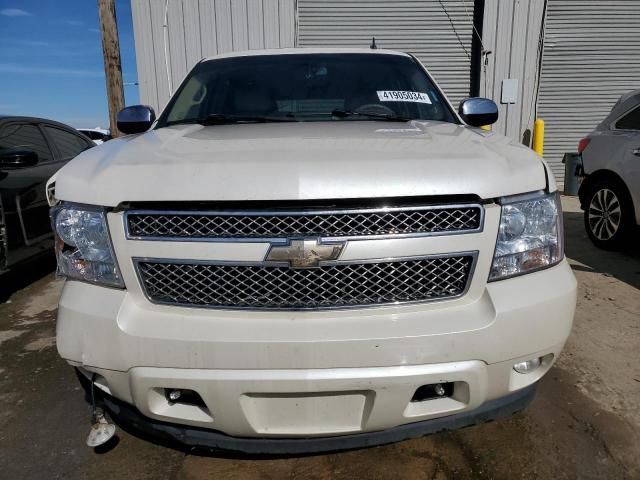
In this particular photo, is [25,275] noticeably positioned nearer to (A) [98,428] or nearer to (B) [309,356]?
(A) [98,428]

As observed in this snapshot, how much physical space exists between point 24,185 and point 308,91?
2.85m

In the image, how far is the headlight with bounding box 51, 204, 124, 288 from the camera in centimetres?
163

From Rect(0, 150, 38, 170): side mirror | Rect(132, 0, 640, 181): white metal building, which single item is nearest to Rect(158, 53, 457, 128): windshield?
Rect(0, 150, 38, 170): side mirror

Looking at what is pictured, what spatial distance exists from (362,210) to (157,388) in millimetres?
887

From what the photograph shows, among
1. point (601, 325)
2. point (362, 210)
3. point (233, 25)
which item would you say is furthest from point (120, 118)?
point (233, 25)

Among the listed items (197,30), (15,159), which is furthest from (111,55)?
(15,159)

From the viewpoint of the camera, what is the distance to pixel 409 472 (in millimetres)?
1941

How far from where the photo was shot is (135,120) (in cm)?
285

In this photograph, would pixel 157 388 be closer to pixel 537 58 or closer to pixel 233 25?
pixel 233 25

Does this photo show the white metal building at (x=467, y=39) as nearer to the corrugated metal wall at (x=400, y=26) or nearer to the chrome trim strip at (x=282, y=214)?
the corrugated metal wall at (x=400, y=26)

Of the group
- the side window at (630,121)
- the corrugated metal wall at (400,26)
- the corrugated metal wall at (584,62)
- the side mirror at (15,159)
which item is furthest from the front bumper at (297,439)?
the corrugated metal wall at (584,62)

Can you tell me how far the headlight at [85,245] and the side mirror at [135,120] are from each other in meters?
1.26

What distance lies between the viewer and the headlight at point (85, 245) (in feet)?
5.36

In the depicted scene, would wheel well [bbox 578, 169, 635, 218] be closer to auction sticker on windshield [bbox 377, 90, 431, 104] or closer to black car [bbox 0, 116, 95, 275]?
auction sticker on windshield [bbox 377, 90, 431, 104]
